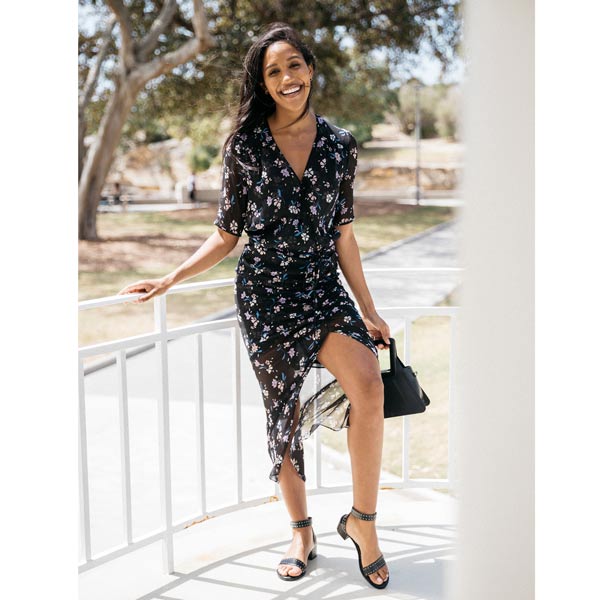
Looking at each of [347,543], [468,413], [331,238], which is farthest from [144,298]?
[468,413]

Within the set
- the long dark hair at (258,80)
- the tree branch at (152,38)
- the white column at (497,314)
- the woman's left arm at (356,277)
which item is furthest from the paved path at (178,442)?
the tree branch at (152,38)

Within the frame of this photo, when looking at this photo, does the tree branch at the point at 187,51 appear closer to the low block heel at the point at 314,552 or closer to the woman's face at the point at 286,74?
the woman's face at the point at 286,74

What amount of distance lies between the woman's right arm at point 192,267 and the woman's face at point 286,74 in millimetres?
426

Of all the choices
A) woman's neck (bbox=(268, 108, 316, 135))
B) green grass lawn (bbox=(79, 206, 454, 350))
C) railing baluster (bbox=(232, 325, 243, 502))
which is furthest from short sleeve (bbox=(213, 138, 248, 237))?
green grass lawn (bbox=(79, 206, 454, 350))

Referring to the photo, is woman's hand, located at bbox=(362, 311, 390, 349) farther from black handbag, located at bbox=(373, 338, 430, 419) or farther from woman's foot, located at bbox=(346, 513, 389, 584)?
woman's foot, located at bbox=(346, 513, 389, 584)

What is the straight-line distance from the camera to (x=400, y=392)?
2.28m

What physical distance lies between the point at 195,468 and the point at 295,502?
1901 mm

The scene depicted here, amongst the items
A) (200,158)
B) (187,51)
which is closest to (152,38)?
(187,51)

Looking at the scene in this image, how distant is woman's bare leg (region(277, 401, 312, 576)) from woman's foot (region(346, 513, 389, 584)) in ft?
0.59

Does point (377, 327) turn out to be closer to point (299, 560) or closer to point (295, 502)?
point (295, 502)

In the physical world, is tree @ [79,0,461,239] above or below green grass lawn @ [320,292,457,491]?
above

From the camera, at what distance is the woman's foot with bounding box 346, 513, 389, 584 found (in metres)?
2.25
